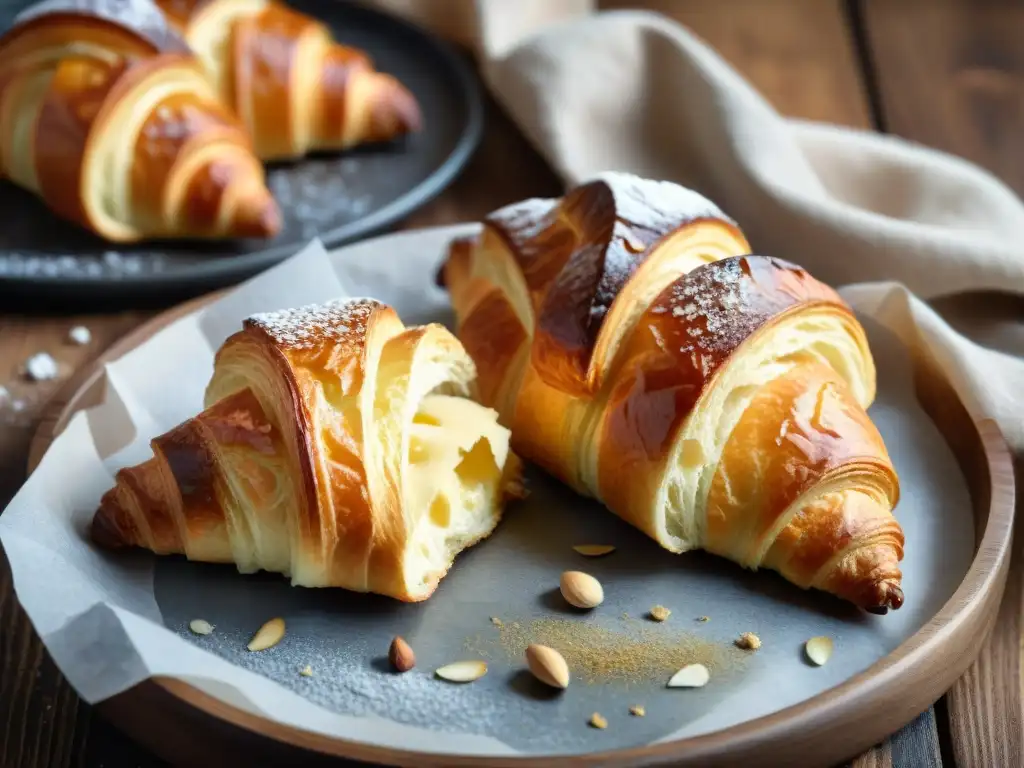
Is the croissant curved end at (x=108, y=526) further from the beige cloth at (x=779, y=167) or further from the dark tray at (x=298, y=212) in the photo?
the beige cloth at (x=779, y=167)

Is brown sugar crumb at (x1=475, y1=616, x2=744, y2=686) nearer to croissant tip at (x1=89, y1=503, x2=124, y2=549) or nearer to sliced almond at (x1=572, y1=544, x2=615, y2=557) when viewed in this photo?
sliced almond at (x1=572, y1=544, x2=615, y2=557)

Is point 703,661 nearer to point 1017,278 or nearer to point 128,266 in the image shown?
point 1017,278

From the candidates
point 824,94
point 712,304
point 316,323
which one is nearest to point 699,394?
point 712,304

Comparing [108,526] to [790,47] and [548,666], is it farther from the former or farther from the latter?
[790,47]

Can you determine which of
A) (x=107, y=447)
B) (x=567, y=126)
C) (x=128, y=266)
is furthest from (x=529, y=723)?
(x=567, y=126)

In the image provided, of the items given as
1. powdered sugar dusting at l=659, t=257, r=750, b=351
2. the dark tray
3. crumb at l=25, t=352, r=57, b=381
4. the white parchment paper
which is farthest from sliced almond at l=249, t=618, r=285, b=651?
the dark tray

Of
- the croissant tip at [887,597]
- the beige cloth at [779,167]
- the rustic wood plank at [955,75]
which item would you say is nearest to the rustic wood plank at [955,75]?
the rustic wood plank at [955,75]
